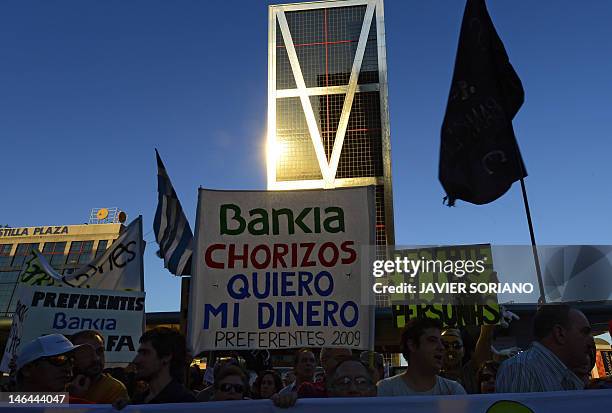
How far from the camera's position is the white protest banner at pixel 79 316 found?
6.11 metres

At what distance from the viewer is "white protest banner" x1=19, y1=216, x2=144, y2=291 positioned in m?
7.48

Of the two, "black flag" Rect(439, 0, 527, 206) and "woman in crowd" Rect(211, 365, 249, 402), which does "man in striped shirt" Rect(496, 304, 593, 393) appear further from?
"black flag" Rect(439, 0, 527, 206)

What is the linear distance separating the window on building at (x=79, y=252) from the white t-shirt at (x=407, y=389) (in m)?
68.6

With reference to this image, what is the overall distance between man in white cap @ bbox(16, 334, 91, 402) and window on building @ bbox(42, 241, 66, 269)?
69.2 meters

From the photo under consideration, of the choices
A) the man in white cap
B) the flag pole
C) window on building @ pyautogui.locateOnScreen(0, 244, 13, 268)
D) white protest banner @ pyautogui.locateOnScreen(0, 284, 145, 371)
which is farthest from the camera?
window on building @ pyautogui.locateOnScreen(0, 244, 13, 268)

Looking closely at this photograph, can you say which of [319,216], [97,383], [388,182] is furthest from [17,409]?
[388,182]

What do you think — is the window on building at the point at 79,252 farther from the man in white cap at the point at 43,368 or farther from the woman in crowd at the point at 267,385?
the man in white cap at the point at 43,368

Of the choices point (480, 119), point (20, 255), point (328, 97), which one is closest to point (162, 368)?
point (480, 119)

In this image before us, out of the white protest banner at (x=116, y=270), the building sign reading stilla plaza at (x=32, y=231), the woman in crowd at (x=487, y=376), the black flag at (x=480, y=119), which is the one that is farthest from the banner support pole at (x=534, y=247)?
the building sign reading stilla plaza at (x=32, y=231)

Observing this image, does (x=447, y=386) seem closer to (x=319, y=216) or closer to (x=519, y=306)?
(x=319, y=216)

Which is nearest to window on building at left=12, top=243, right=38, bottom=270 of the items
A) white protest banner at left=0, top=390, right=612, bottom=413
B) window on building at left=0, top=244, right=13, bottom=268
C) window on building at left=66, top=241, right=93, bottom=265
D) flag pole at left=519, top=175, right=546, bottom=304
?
window on building at left=0, top=244, right=13, bottom=268

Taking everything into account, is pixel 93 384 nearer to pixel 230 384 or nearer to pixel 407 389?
pixel 230 384

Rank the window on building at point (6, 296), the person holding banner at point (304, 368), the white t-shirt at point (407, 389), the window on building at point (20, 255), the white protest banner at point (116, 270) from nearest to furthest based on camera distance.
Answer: the white t-shirt at point (407, 389), the person holding banner at point (304, 368), the white protest banner at point (116, 270), the window on building at point (6, 296), the window on building at point (20, 255)

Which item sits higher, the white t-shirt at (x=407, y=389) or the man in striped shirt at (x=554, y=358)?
the man in striped shirt at (x=554, y=358)
